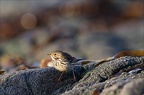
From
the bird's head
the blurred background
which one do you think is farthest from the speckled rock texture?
the blurred background

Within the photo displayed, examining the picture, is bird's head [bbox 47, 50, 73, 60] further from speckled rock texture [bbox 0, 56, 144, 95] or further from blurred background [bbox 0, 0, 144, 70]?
blurred background [bbox 0, 0, 144, 70]

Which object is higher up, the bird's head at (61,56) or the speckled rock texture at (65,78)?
the bird's head at (61,56)

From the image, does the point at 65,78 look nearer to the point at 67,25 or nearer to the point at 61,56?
the point at 61,56

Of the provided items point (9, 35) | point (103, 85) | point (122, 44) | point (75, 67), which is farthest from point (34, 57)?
point (103, 85)

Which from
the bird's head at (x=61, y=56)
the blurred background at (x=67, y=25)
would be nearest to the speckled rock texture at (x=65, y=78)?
the bird's head at (x=61, y=56)

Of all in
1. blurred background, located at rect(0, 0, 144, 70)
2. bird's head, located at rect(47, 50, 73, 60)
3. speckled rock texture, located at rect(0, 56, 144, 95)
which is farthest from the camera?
blurred background, located at rect(0, 0, 144, 70)

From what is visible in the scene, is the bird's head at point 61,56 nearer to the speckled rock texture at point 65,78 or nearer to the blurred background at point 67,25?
the speckled rock texture at point 65,78

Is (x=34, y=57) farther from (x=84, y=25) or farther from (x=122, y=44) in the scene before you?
(x=84, y=25)

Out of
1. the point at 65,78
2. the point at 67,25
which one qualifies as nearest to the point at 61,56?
the point at 65,78
